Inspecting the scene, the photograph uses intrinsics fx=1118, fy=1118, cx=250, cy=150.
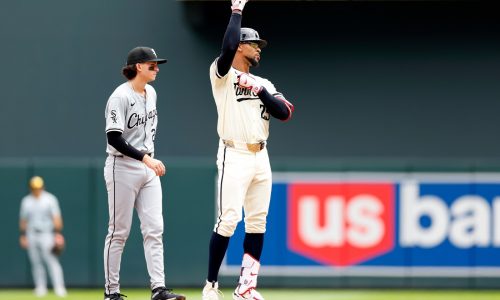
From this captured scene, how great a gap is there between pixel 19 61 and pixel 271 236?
417cm

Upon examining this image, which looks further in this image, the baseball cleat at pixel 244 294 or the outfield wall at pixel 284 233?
the outfield wall at pixel 284 233

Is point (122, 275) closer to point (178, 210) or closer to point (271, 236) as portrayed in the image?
point (178, 210)

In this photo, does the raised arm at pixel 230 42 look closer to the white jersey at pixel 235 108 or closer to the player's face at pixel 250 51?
the white jersey at pixel 235 108

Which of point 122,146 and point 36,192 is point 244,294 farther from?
point 36,192

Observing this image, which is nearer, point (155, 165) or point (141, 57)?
point (155, 165)

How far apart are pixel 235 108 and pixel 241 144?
238 mm

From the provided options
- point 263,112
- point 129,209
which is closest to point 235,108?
point 263,112

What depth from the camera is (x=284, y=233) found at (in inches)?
494

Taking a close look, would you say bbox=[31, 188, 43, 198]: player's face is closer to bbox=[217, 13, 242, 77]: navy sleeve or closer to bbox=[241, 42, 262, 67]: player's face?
bbox=[241, 42, 262, 67]: player's face

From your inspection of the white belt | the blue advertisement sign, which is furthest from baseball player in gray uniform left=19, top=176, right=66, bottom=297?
the white belt

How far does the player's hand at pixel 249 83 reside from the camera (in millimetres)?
7125

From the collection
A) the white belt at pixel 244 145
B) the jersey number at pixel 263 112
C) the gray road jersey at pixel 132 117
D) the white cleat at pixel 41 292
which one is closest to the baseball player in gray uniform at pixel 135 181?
the gray road jersey at pixel 132 117

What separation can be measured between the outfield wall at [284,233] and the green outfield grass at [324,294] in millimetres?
242

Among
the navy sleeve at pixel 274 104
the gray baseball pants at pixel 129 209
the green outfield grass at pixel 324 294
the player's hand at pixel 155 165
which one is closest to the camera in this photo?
the player's hand at pixel 155 165
